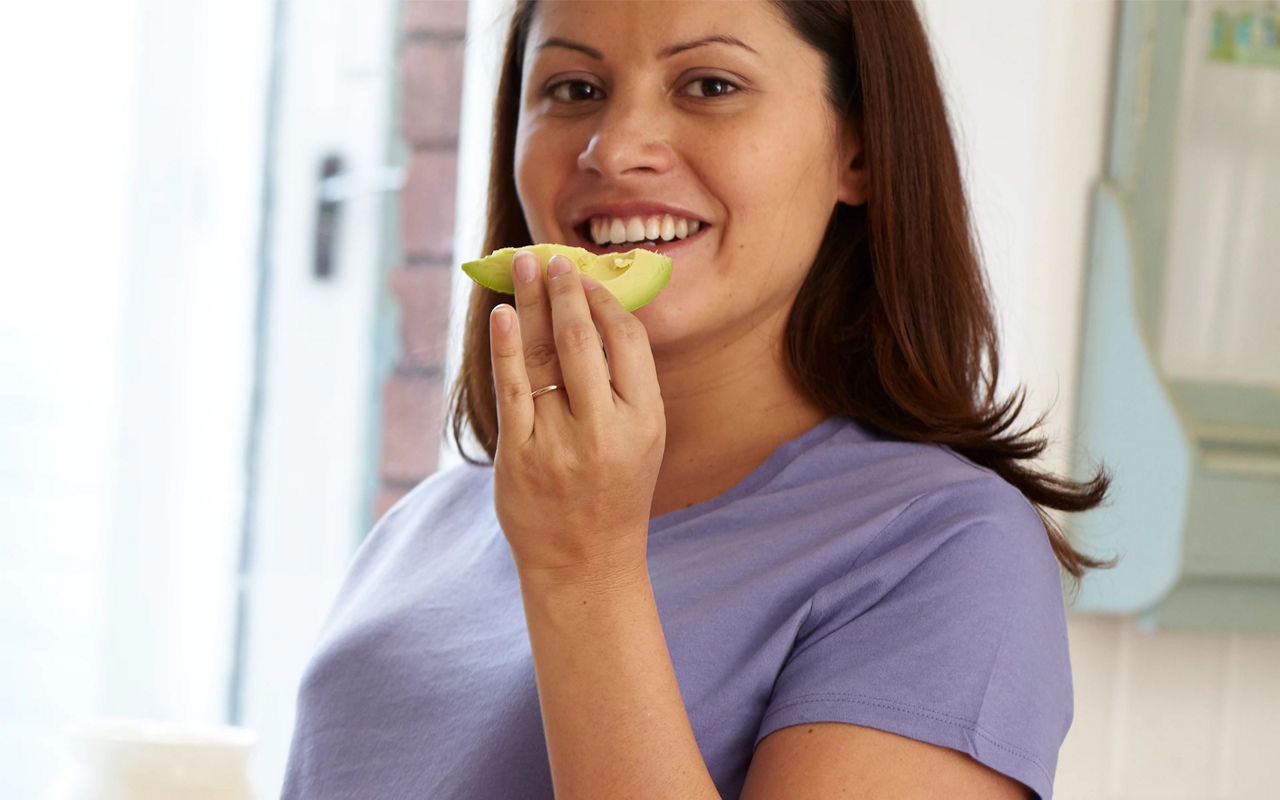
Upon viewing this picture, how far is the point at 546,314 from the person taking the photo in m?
0.77

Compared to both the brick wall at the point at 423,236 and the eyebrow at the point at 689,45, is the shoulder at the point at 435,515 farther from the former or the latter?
the brick wall at the point at 423,236

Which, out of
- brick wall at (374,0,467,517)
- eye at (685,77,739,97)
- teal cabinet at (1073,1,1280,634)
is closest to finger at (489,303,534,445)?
eye at (685,77,739,97)

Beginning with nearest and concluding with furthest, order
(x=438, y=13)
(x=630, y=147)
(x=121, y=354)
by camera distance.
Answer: (x=630, y=147) < (x=121, y=354) < (x=438, y=13)

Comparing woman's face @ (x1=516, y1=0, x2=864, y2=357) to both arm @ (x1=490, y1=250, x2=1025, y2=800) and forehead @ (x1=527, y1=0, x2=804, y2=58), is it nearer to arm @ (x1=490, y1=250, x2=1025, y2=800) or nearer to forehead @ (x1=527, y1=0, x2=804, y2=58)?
forehead @ (x1=527, y1=0, x2=804, y2=58)

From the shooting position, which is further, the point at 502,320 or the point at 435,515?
the point at 435,515

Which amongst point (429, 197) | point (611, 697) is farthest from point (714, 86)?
point (429, 197)

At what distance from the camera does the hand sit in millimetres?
744

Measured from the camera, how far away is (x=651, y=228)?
0.99 m

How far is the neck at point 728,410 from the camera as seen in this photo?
1.05 m

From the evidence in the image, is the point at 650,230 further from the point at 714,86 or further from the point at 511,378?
the point at 511,378

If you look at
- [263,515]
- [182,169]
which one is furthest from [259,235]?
[263,515]

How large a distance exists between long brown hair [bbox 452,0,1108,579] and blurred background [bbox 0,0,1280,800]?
0.41 metres

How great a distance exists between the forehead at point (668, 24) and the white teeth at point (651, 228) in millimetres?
119

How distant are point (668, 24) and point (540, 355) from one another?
34 cm
